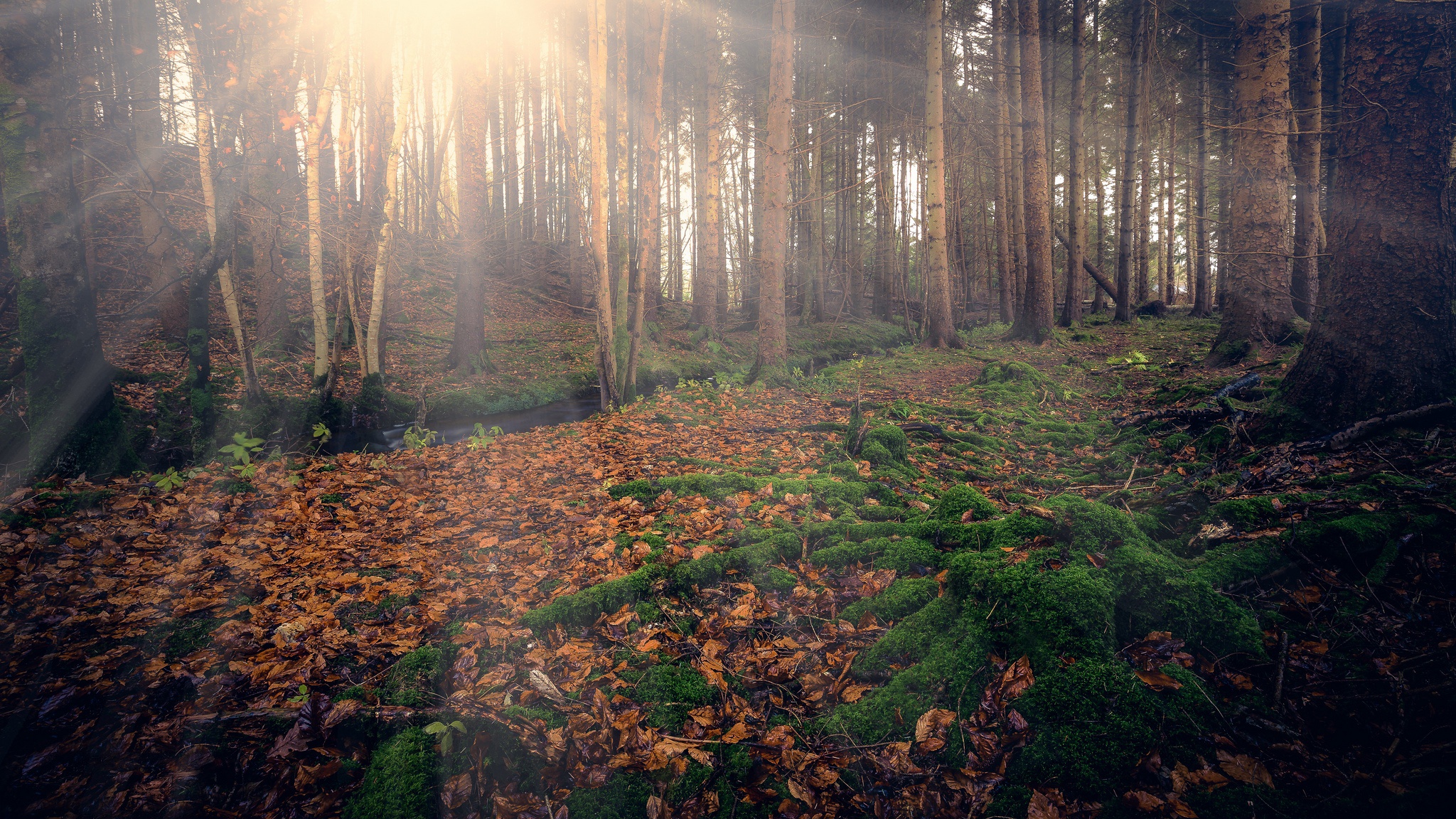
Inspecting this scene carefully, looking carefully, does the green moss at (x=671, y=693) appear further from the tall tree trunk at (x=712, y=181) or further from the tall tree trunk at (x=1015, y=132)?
the tall tree trunk at (x=1015, y=132)

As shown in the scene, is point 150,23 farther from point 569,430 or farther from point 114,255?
point 114,255

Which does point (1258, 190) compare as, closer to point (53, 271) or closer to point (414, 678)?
point (414, 678)

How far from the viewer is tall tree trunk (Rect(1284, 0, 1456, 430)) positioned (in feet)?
13.4

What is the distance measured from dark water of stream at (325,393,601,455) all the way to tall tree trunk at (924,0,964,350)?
883 centimetres

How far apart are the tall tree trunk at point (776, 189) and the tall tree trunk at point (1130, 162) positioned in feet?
31.8

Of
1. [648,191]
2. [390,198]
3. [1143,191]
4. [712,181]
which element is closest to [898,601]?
[648,191]

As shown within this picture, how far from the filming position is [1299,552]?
2.97m

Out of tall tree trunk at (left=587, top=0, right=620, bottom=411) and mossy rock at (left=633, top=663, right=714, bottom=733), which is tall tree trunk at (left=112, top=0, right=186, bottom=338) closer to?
tall tree trunk at (left=587, top=0, right=620, bottom=411)

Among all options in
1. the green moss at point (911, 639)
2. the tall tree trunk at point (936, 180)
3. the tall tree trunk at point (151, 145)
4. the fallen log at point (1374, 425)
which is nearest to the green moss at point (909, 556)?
the green moss at point (911, 639)

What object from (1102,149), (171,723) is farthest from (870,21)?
(171,723)

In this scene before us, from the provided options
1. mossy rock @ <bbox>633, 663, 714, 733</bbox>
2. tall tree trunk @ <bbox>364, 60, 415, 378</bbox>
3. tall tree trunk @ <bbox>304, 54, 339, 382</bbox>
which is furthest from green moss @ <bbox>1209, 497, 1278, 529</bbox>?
tall tree trunk @ <bbox>304, 54, 339, 382</bbox>

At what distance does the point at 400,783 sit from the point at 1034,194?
1613cm

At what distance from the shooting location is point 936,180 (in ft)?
41.4

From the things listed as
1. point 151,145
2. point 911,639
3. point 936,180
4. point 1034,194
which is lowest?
point 911,639
